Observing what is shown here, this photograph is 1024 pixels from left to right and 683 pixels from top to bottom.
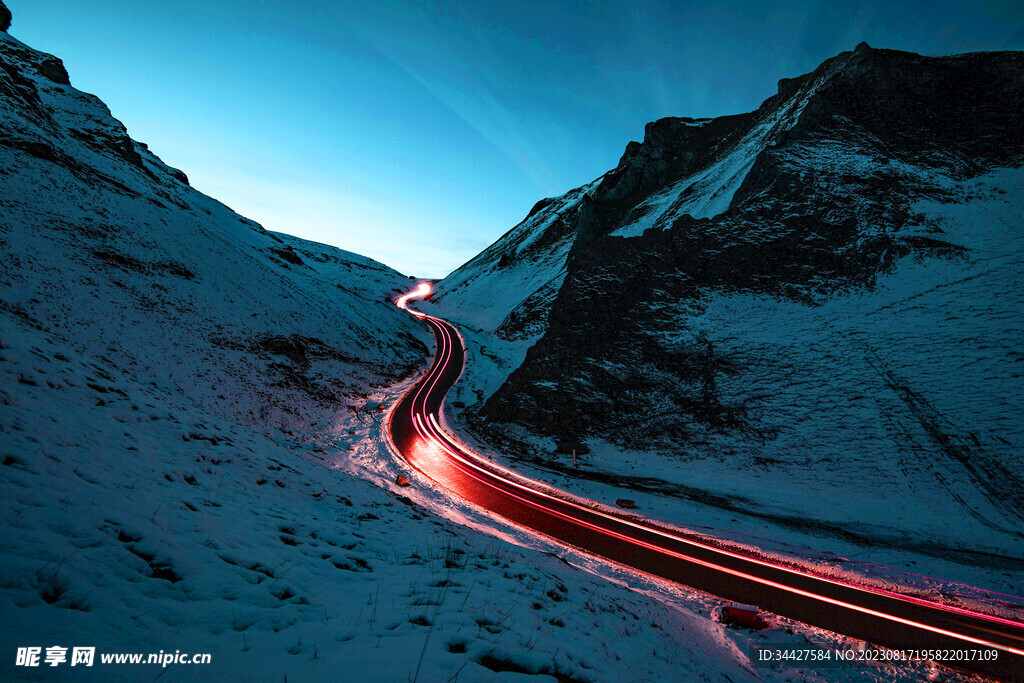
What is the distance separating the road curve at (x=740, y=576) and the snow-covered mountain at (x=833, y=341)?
7.34 feet

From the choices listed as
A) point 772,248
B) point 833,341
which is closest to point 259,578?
point 833,341

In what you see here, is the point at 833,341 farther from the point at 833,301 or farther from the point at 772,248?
the point at 772,248

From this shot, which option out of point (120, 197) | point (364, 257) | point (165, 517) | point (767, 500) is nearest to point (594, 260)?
point (767, 500)

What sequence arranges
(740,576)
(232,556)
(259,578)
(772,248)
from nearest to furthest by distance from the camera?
(259,578) < (232,556) < (740,576) < (772,248)

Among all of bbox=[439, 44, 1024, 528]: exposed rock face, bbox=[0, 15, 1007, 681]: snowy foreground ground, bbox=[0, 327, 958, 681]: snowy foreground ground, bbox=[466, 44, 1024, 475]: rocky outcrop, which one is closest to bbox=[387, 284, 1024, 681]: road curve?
bbox=[0, 15, 1007, 681]: snowy foreground ground

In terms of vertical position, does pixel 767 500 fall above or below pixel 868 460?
below

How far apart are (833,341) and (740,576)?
15915 millimetres

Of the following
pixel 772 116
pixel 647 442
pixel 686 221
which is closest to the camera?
pixel 647 442

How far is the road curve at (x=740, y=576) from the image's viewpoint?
9508 mm

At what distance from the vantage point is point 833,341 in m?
20.4

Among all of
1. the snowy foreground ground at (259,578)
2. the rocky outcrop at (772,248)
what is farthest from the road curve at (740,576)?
the rocky outcrop at (772,248)

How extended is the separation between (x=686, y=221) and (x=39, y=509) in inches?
A: 1270

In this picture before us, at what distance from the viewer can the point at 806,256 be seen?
23.7 meters

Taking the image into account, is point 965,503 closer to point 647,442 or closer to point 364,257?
point 647,442
